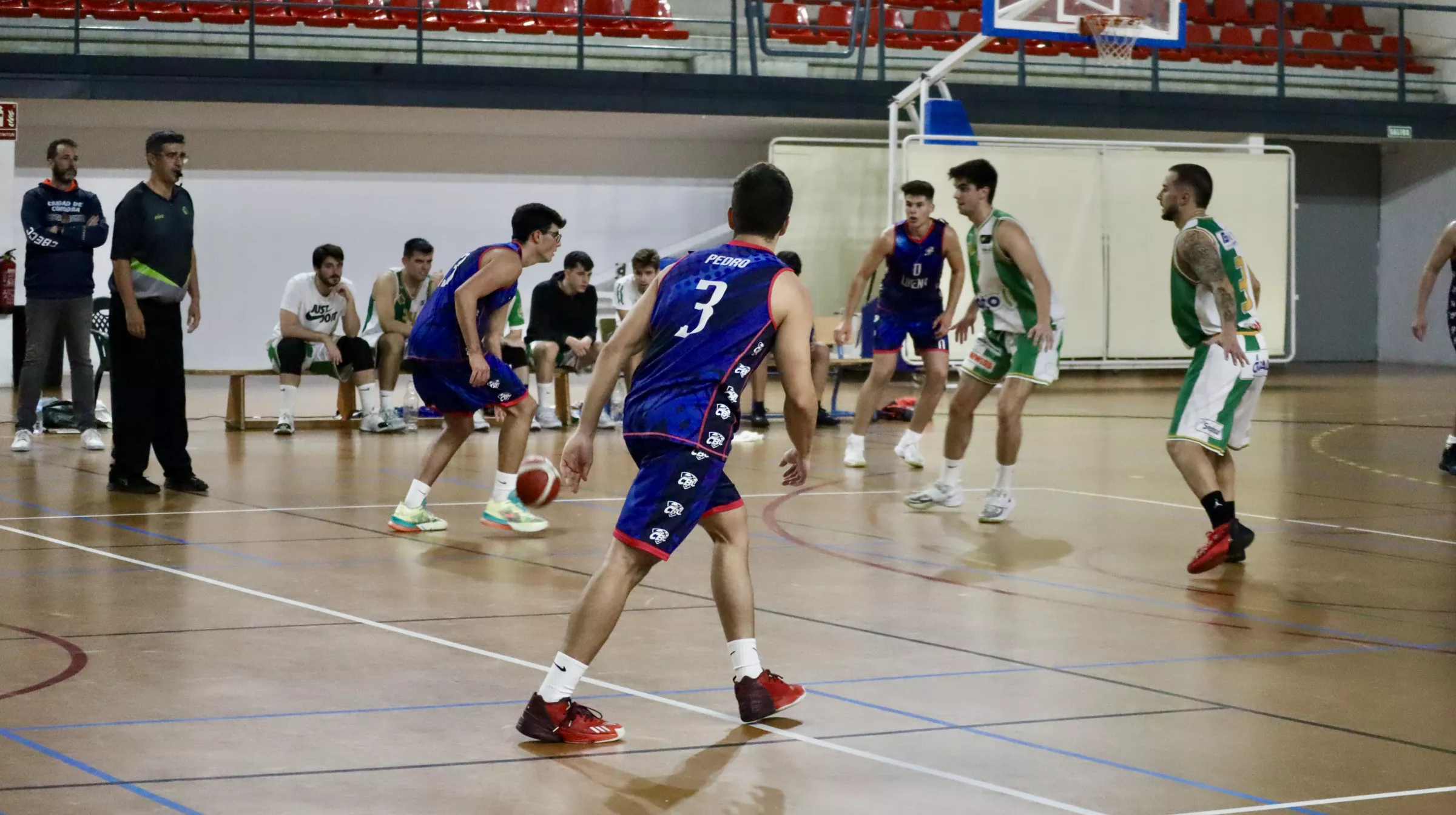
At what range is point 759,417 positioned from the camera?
14586 mm

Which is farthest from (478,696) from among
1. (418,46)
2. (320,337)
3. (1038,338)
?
(418,46)

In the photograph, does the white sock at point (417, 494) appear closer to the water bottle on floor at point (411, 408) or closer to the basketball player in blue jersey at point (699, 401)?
the basketball player in blue jersey at point (699, 401)

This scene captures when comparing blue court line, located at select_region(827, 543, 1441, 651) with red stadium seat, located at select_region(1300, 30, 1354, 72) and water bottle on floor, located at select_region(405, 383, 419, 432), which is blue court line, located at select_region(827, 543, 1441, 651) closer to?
water bottle on floor, located at select_region(405, 383, 419, 432)

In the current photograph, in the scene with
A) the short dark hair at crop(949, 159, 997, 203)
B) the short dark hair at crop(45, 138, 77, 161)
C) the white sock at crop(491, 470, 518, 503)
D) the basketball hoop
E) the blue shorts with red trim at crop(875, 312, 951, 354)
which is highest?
the basketball hoop

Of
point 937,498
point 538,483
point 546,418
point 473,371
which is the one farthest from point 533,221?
point 546,418

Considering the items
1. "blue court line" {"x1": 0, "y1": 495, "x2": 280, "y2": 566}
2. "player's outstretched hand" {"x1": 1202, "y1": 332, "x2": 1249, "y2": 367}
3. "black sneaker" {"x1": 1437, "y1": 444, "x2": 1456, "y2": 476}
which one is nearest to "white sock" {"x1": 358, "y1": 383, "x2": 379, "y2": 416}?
"blue court line" {"x1": 0, "y1": 495, "x2": 280, "y2": 566}

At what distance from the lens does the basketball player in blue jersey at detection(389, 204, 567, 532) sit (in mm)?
8125

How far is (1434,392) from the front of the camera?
63.4 feet

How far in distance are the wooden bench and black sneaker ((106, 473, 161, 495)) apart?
4021 millimetres

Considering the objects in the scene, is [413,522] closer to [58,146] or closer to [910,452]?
[910,452]

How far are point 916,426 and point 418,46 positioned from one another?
10046 mm

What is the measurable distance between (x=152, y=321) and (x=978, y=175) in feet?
15.6

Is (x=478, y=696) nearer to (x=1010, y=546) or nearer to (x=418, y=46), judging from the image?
(x=1010, y=546)

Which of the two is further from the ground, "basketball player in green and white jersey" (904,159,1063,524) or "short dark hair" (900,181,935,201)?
"short dark hair" (900,181,935,201)
